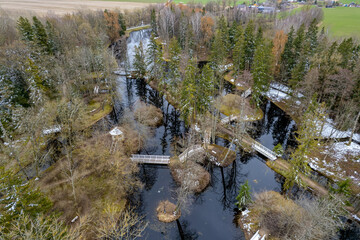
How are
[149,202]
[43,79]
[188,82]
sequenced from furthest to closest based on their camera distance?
[43,79], [188,82], [149,202]

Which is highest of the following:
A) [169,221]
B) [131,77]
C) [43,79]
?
[43,79]

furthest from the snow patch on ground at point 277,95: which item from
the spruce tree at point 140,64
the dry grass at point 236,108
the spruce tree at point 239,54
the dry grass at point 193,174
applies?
the spruce tree at point 140,64

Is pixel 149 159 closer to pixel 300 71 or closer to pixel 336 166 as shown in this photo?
pixel 336 166

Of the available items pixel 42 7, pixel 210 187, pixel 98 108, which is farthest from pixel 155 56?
pixel 42 7

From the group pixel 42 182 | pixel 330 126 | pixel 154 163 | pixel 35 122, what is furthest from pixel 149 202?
pixel 330 126

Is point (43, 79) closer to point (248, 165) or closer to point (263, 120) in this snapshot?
point (248, 165)

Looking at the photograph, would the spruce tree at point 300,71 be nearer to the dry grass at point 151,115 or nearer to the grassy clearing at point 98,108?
the dry grass at point 151,115

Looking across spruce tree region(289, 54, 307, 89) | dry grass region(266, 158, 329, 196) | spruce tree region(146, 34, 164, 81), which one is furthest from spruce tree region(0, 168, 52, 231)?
spruce tree region(289, 54, 307, 89)

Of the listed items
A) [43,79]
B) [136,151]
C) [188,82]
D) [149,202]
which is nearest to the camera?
[149,202]

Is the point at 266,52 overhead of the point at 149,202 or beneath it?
overhead

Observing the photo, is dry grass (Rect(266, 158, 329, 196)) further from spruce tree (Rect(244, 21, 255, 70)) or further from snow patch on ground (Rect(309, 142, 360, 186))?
spruce tree (Rect(244, 21, 255, 70))
